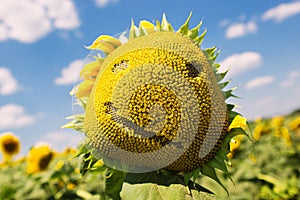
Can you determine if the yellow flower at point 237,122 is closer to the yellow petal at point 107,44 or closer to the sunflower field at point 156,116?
the sunflower field at point 156,116

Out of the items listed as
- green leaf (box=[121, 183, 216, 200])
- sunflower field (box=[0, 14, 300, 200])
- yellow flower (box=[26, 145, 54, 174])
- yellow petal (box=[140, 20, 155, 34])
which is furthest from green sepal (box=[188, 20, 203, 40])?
yellow flower (box=[26, 145, 54, 174])

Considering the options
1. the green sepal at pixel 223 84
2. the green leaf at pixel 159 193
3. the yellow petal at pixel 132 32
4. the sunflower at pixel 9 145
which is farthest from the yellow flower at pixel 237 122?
the sunflower at pixel 9 145

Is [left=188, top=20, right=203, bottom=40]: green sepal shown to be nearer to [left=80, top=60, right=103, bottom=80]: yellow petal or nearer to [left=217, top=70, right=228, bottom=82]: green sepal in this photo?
[left=217, top=70, right=228, bottom=82]: green sepal

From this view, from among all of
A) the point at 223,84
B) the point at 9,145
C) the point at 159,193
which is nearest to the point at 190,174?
the point at 159,193

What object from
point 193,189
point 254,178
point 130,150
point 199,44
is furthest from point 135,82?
point 254,178

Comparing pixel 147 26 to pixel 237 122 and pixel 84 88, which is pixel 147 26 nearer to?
pixel 84 88

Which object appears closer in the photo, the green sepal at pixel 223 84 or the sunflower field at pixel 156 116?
the sunflower field at pixel 156 116
